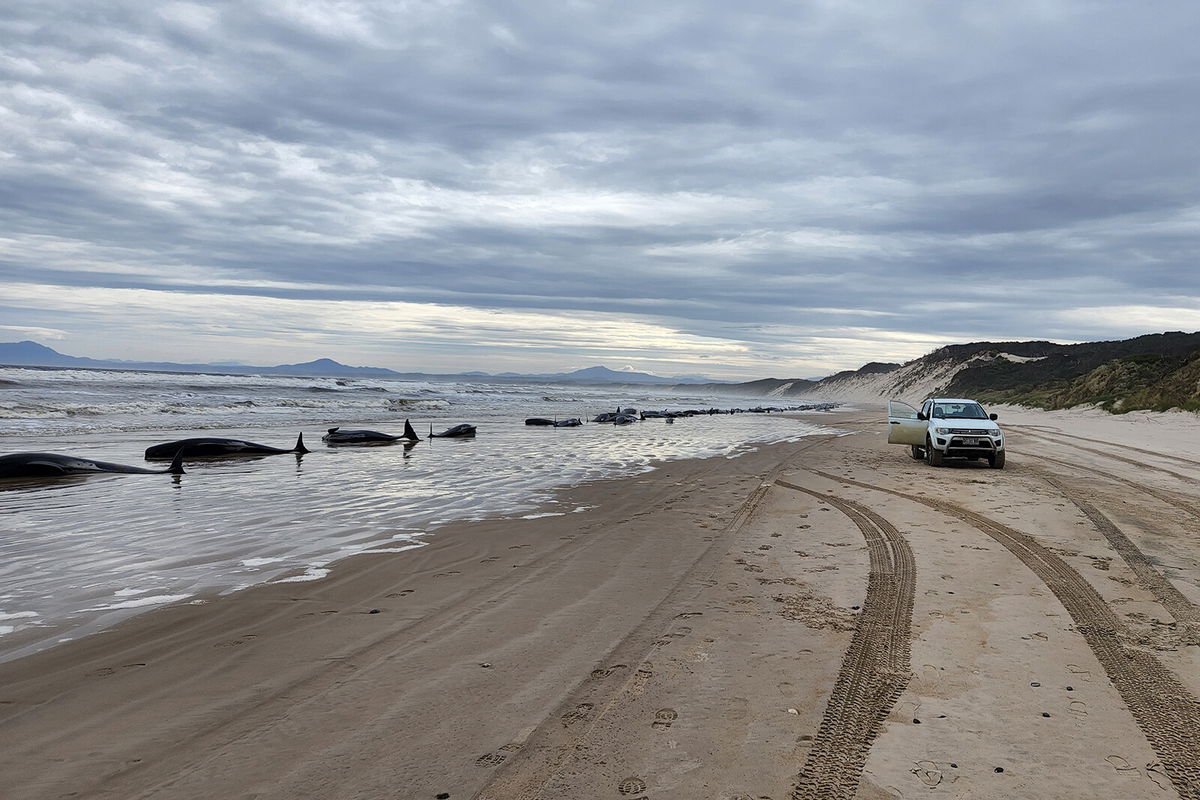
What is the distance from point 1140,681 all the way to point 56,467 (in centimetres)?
1617

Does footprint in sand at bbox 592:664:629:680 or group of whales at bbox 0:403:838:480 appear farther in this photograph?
group of whales at bbox 0:403:838:480

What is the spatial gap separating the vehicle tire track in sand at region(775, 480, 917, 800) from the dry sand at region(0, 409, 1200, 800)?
20 mm

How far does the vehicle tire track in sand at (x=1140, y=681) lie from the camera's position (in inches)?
129

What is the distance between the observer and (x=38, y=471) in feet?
41.6

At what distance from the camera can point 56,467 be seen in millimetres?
12812

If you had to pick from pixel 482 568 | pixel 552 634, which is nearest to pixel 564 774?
pixel 552 634

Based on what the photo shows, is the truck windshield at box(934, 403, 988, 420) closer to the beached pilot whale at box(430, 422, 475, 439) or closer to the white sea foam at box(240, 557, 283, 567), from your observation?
the beached pilot whale at box(430, 422, 475, 439)

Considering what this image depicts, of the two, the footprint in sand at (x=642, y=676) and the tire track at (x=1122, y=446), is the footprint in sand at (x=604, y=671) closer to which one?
the footprint in sand at (x=642, y=676)

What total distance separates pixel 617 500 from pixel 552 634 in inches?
252

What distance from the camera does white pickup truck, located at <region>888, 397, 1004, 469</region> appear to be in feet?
52.2

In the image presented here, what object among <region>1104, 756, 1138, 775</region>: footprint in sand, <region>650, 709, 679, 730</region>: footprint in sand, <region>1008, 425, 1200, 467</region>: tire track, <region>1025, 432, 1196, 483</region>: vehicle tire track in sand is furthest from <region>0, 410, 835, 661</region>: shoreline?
<region>1008, 425, 1200, 467</region>: tire track

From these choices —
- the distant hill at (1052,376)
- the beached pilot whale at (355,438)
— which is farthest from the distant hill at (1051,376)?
the beached pilot whale at (355,438)

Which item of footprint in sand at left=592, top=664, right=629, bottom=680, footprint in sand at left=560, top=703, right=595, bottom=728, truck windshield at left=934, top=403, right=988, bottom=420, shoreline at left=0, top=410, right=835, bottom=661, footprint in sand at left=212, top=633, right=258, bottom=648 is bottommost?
shoreline at left=0, top=410, right=835, bottom=661

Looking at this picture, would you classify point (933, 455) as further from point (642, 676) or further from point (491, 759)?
point (491, 759)
